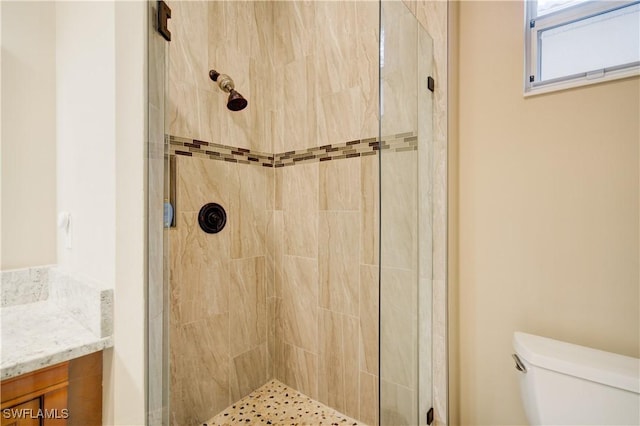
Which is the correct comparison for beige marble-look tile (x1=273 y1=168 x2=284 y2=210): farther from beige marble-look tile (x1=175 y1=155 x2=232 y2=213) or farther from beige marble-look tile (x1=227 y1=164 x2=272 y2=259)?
beige marble-look tile (x1=175 y1=155 x2=232 y2=213)

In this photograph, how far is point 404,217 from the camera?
38.9 inches

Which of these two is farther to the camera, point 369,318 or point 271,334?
point 271,334

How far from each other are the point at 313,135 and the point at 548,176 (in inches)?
42.2

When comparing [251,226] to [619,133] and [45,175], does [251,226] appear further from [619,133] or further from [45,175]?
[619,133]

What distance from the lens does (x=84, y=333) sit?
90cm

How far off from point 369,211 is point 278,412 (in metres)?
1.15

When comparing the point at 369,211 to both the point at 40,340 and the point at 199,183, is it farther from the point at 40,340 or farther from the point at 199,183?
the point at 40,340

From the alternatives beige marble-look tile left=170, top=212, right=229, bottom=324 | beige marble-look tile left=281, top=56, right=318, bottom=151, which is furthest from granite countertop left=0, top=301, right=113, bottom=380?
beige marble-look tile left=281, top=56, right=318, bottom=151

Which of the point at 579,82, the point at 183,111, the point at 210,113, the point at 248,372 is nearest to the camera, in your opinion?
the point at 579,82

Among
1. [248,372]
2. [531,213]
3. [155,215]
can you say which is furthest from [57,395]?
[531,213]

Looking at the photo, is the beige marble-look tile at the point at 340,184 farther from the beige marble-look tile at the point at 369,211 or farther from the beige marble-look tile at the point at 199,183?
the beige marble-look tile at the point at 199,183

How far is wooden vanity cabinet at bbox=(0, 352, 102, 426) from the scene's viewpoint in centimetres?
74

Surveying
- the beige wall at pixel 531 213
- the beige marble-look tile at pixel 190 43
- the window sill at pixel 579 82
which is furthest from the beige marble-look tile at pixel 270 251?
the window sill at pixel 579 82

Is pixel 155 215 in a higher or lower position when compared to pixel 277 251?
higher
